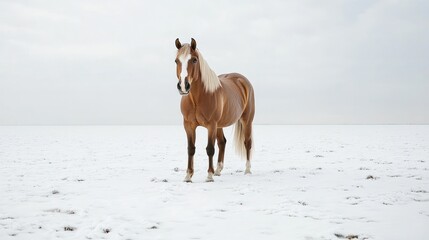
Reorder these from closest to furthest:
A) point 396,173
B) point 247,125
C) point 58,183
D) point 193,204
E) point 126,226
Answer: point 126,226, point 193,204, point 58,183, point 396,173, point 247,125

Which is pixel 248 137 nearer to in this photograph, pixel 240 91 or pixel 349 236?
pixel 240 91

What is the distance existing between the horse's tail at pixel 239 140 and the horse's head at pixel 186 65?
8.46 feet

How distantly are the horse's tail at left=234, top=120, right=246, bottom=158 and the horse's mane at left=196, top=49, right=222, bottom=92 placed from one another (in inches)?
77.4

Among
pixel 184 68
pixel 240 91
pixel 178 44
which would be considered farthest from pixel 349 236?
pixel 240 91

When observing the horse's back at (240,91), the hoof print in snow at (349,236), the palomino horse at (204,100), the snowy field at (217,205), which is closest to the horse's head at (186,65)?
the palomino horse at (204,100)

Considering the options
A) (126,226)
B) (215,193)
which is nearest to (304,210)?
(215,193)

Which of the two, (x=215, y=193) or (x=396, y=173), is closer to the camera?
(x=215, y=193)

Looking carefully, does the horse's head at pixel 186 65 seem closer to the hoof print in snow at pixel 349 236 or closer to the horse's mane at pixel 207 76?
the horse's mane at pixel 207 76

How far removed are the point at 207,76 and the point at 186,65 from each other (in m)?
0.78

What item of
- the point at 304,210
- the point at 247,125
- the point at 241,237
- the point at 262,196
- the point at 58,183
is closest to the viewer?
the point at 241,237

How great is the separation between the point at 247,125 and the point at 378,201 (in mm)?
4158

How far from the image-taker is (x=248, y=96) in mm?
8578

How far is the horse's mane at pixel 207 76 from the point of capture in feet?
21.8

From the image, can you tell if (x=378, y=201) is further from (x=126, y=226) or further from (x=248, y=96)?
(x=248, y=96)
